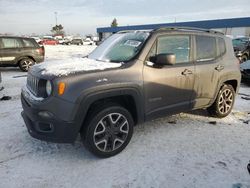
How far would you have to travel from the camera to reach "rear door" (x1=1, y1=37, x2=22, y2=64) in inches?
458

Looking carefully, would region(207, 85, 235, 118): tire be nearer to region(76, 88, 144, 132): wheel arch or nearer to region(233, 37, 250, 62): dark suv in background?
region(76, 88, 144, 132): wheel arch

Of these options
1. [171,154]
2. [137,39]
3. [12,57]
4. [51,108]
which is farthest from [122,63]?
[12,57]

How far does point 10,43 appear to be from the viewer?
38.9ft

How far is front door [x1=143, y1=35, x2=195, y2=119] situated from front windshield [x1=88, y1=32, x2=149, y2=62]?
253 mm

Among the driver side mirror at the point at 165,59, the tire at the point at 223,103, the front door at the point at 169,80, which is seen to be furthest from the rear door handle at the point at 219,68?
the driver side mirror at the point at 165,59

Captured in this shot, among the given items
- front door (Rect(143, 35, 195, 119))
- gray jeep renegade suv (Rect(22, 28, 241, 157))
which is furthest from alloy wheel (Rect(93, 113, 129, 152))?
front door (Rect(143, 35, 195, 119))

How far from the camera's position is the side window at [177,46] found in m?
4.27

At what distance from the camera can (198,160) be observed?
12.5ft

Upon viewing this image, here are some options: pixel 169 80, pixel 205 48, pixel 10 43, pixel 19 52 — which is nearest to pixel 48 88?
pixel 169 80

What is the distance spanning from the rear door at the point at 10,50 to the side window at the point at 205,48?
30.7ft

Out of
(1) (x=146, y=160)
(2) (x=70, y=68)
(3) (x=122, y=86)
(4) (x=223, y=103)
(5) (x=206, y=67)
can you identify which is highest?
(2) (x=70, y=68)

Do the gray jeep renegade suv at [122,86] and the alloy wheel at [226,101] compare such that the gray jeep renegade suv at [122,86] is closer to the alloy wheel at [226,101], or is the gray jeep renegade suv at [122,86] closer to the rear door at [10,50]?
the alloy wheel at [226,101]

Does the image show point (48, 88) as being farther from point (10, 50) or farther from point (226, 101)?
point (10, 50)

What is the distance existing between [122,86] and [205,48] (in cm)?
208
